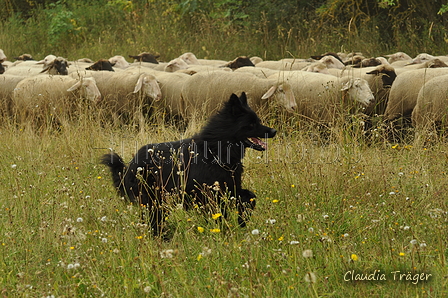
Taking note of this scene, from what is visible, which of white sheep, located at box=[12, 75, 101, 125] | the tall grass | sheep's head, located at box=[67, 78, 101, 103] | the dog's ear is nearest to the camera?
the tall grass

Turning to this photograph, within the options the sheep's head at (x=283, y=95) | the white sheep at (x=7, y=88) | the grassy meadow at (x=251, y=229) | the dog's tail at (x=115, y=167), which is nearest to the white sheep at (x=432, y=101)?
the grassy meadow at (x=251, y=229)

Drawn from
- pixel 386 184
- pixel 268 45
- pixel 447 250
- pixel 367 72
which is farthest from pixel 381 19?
pixel 447 250

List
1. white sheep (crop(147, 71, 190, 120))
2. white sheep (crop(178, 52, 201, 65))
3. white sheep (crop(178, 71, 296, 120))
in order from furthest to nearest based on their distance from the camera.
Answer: white sheep (crop(178, 52, 201, 65))
white sheep (crop(147, 71, 190, 120))
white sheep (crop(178, 71, 296, 120))

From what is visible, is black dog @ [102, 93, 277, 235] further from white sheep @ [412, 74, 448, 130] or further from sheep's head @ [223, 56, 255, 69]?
sheep's head @ [223, 56, 255, 69]

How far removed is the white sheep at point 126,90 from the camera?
376 inches

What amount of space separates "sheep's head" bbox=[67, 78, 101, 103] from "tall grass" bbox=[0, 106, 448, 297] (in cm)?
302

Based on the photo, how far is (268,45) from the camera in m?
17.4

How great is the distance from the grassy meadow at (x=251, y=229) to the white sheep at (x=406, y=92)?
249cm

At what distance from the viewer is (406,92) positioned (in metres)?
8.12

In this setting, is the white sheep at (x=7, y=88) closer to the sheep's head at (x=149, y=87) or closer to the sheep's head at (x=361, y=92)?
the sheep's head at (x=149, y=87)

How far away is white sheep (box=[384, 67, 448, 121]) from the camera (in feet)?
26.3

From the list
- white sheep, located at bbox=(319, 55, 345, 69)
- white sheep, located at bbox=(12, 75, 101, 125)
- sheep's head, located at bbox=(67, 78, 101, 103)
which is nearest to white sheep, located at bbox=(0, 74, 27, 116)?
white sheep, located at bbox=(12, 75, 101, 125)

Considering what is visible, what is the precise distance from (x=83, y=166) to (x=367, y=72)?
514 centimetres

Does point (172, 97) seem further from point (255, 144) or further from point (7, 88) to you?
point (255, 144)
